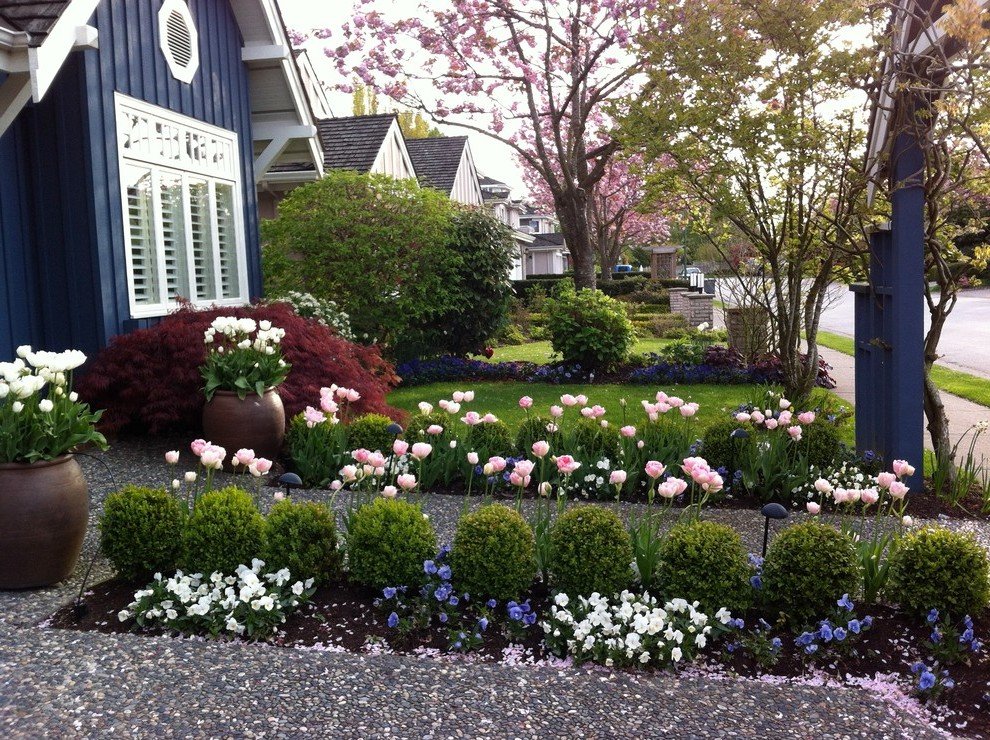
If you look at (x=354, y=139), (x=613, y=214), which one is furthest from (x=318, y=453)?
(x=613, y=214)

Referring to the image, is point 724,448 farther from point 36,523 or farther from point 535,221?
point 535,221

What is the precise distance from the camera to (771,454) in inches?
237

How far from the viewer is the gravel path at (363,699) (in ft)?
9.84

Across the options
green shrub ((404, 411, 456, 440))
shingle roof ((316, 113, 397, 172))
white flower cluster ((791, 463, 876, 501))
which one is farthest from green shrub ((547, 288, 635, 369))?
shingle roof ((316, 113, 397, 172))

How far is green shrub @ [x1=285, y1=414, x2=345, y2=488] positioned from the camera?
6.40m

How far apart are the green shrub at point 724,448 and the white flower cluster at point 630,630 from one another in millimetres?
2631

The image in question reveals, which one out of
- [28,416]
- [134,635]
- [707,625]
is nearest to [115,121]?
[28,416]

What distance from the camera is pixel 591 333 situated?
13.6 m

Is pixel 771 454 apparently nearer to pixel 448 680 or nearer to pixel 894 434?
pixel 894 434

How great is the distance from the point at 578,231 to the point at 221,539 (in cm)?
1734

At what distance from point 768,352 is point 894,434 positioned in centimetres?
793

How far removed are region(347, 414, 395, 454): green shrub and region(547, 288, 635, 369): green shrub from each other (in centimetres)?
717

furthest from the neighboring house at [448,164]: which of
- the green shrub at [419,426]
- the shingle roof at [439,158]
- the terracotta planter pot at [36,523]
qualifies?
the terracotta planter pot at [36,523]

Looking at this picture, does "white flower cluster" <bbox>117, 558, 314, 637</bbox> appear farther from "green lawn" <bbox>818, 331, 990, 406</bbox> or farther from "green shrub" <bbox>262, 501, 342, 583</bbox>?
"green lawn" <bbox>818, 331, 990, 406</bbox>
